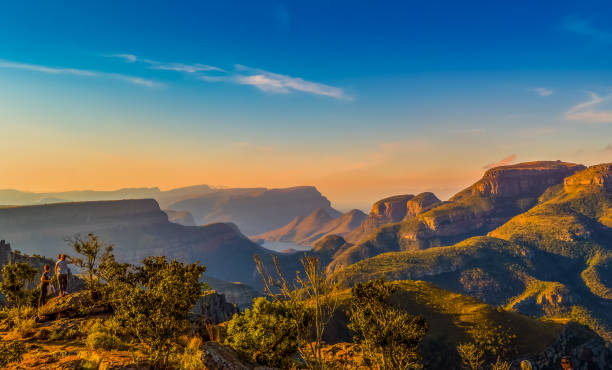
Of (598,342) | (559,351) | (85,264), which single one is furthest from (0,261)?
(598,342)

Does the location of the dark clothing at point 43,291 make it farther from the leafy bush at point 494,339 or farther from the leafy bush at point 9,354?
the leafy bush at point 494,339

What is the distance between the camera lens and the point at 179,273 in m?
19.1

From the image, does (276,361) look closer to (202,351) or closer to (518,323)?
(202,351)

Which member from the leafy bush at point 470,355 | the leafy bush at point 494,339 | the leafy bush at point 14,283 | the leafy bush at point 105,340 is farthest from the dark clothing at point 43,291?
the leafy bush at point 494,339

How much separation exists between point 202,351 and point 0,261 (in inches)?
2522

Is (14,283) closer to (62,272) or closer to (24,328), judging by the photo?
(62,272)

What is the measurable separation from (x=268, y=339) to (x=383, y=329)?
8744 millimetres

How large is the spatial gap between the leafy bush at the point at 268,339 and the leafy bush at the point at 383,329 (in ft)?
17.6

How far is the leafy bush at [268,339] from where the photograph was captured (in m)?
24.2

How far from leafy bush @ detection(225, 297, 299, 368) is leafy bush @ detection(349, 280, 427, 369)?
17.6 feet

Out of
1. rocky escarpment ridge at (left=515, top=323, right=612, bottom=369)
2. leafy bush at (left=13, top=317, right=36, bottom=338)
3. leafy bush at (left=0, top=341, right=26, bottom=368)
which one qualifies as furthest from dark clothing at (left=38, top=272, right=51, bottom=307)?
rocky escarpment ridge at (left=515, top=323, right=612, bottom=369)

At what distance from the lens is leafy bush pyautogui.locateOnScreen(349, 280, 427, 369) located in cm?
2303

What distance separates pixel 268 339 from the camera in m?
24.5

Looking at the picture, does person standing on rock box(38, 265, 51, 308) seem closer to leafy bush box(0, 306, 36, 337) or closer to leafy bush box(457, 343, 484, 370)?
leafy bush box(0, 306, 36, 337)
